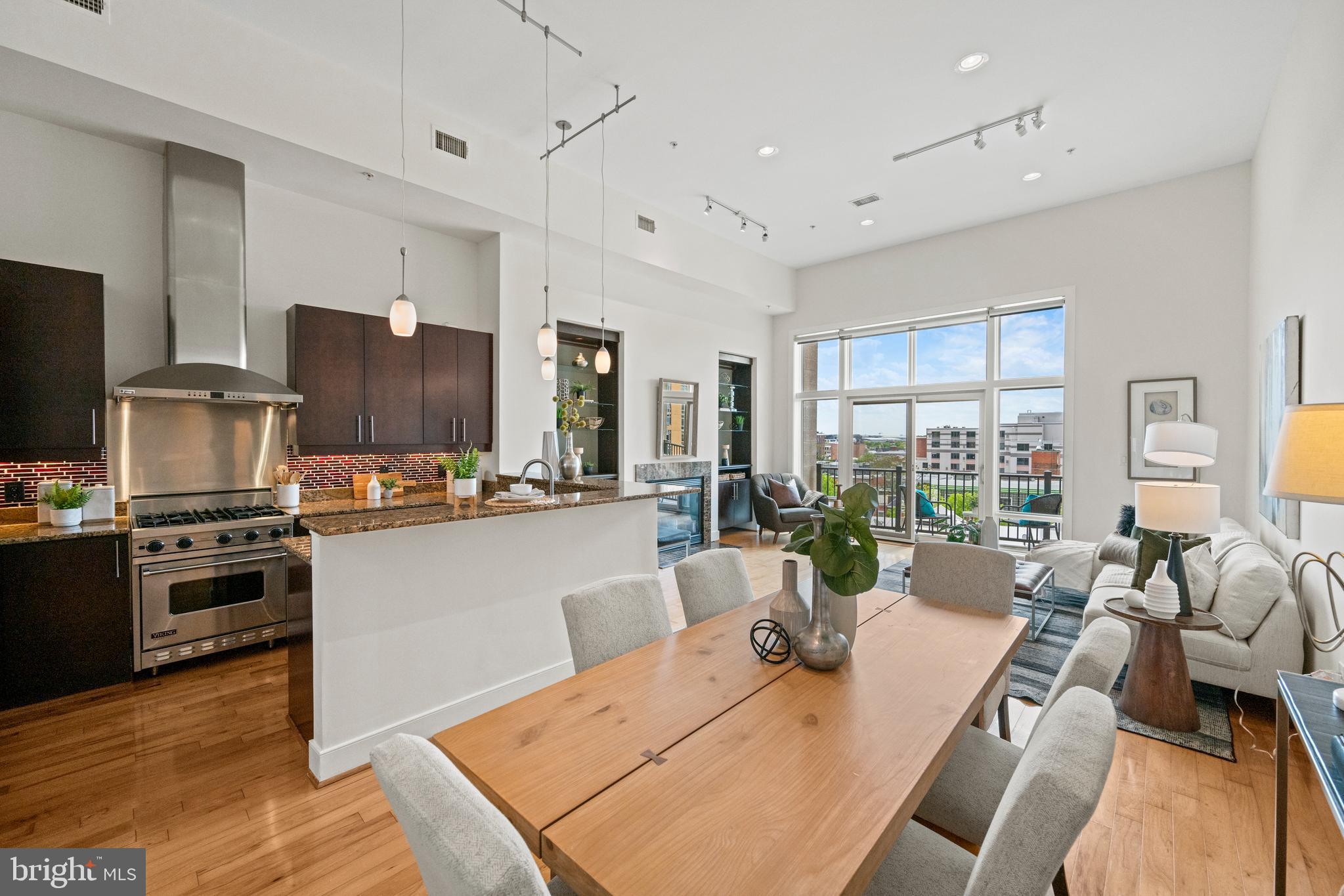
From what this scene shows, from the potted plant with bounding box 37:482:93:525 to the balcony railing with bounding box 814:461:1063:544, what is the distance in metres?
5.78

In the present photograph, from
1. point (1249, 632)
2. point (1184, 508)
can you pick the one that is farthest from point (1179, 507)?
point (1249, 632)

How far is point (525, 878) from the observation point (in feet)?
2.27

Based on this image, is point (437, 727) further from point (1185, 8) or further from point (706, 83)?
point (1185, 8)

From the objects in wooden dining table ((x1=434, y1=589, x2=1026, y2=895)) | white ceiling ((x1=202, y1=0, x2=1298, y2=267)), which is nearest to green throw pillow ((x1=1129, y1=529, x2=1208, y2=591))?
wooden dining table ((x1=434, y1=589, x2=1026, y2=895))

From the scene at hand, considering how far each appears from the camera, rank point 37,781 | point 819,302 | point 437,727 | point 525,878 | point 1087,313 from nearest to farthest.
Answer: point 525,878, point 37,781, point 437,727, point 1087,313, point 819,302

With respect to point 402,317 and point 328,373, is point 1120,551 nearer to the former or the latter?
point 402,317

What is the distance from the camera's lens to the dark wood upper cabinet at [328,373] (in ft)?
12.2

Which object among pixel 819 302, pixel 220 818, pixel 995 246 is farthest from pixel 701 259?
pixel 220 818

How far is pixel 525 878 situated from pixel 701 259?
5.97m

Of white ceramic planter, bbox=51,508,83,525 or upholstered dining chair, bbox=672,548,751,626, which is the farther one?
white ceramic planter, bbox=51,508,83,525

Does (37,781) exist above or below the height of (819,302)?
below

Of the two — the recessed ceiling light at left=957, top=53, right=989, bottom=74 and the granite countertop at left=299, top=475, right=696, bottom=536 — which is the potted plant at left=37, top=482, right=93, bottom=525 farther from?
the recessed ceiling light at left=957, top=53, right=989, bottom=74

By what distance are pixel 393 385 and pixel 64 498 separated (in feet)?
5.85

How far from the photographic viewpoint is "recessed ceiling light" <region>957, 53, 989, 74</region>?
328 centimetres
